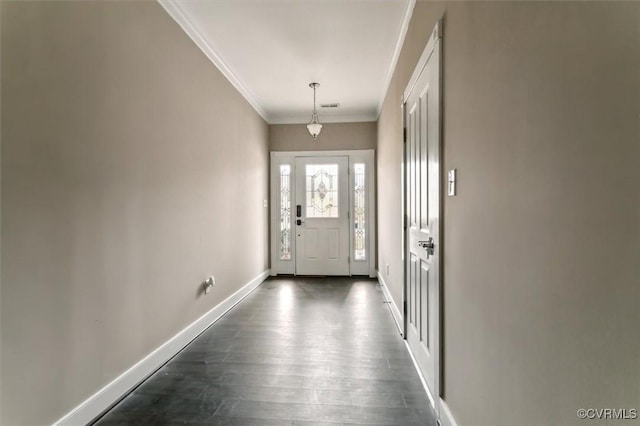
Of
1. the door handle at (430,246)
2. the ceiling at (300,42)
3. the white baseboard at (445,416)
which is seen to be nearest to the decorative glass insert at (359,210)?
the ceiling at (300,42)

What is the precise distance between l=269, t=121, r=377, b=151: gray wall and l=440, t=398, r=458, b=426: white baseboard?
4333 mm

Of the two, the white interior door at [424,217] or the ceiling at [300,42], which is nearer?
the white interior door at [424,217]

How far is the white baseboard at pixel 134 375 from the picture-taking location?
5.32 ft

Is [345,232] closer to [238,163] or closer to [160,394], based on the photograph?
[238,163]

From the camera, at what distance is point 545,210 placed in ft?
2.67

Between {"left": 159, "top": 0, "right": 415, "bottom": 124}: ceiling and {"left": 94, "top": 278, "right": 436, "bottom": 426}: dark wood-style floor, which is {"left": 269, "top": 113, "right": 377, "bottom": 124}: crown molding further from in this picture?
{"left": 94, "top": 278, "right": 436, "bottom": 426}: dark wood-style floor

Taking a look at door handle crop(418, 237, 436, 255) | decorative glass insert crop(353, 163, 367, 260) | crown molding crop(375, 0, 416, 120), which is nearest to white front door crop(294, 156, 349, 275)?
decorative glass insert crop(353, 163, 367, 260)

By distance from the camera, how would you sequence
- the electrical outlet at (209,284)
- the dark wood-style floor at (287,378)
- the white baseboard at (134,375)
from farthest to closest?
the electrical outlet at (209,284) < the dark wood-style floor at (287,378) < the white baseboard at (134,375)

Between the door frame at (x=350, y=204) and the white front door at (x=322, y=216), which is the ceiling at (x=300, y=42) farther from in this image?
the white front door at (x=322, y=216)

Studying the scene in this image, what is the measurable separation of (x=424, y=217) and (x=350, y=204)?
3318 millimetres

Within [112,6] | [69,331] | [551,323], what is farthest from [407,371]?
[112,6]

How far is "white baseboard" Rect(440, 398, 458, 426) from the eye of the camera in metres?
1.51

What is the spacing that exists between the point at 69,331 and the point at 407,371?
2.06 m

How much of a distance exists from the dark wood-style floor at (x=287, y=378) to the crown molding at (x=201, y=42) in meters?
2.73
